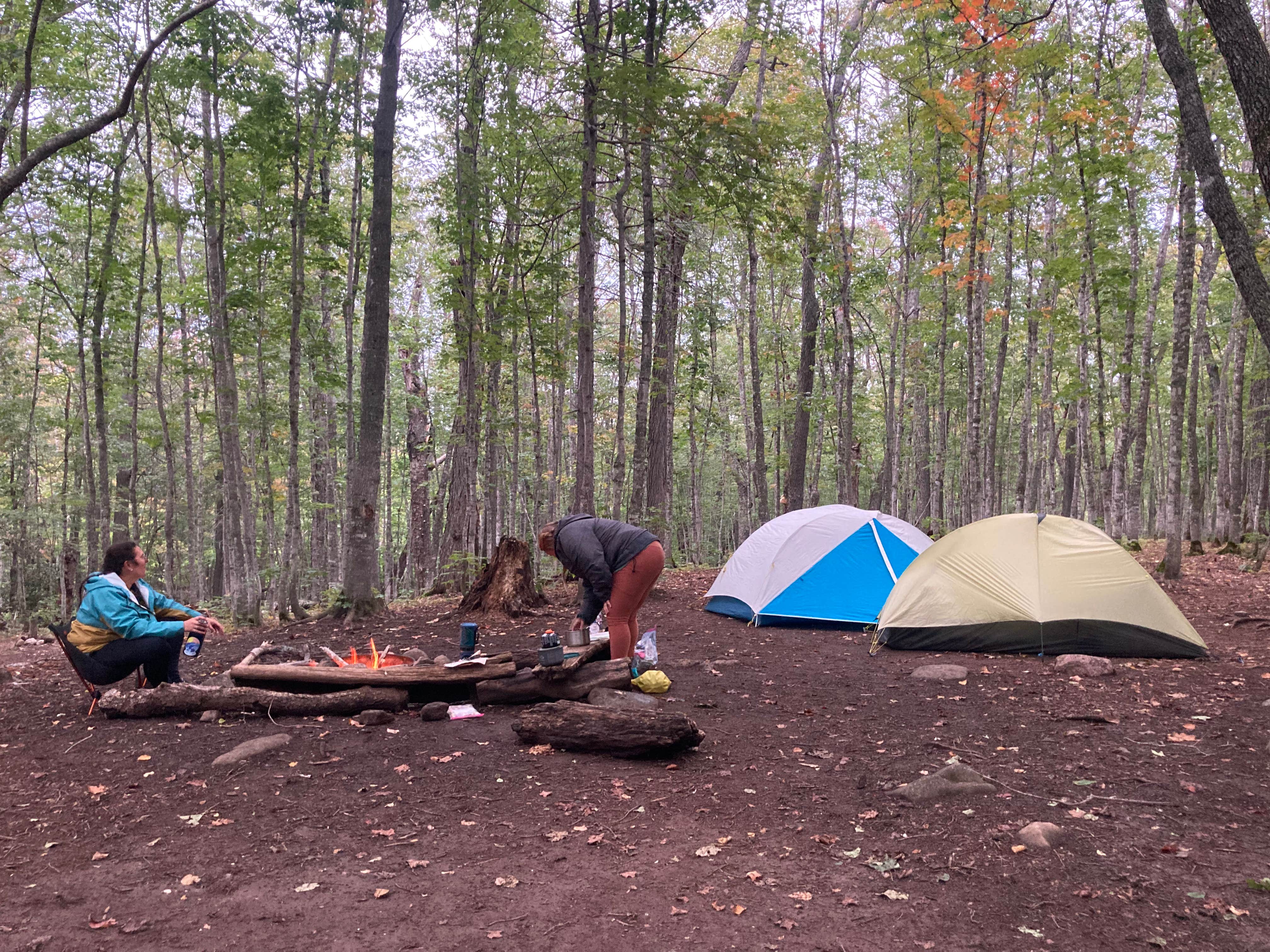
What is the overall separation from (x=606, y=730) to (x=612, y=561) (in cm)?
152

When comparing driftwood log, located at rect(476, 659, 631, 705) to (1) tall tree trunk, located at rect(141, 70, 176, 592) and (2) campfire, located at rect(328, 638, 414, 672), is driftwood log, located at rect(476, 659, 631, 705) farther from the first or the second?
(1) tall tree trunk, located at rect(141, 70, 176, 592)

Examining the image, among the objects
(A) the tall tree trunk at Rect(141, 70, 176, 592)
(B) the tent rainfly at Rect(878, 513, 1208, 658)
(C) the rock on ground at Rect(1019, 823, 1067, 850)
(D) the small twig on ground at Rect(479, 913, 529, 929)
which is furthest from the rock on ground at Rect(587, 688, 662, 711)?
(A) the tall tree trunk at Rect(141, 70, 176, 592)

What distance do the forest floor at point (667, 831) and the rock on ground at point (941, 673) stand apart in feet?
1.78

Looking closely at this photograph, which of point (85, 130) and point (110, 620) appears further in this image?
point (85, 130)

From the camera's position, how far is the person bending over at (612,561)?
18.6 ft

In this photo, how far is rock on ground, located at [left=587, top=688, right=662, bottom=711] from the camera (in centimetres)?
533

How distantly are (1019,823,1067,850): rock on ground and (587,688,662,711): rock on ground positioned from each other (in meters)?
2.58

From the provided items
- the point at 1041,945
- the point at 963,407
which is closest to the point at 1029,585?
the point at 1041,945

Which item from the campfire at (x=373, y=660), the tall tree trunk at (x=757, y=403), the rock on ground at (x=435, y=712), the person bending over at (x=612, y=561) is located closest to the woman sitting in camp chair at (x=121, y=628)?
the campfire at (x=373, y=660)

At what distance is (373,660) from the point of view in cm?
583

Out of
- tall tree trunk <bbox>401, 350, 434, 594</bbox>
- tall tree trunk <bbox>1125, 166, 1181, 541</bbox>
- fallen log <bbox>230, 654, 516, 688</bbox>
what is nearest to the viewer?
fallen log <bbox>230, 654, 516, 688</bbox>

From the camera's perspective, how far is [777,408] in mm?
18625

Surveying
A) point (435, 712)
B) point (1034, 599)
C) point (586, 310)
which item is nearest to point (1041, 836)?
point (435, 712)

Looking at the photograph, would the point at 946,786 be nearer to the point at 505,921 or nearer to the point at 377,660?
the point at 505,921
